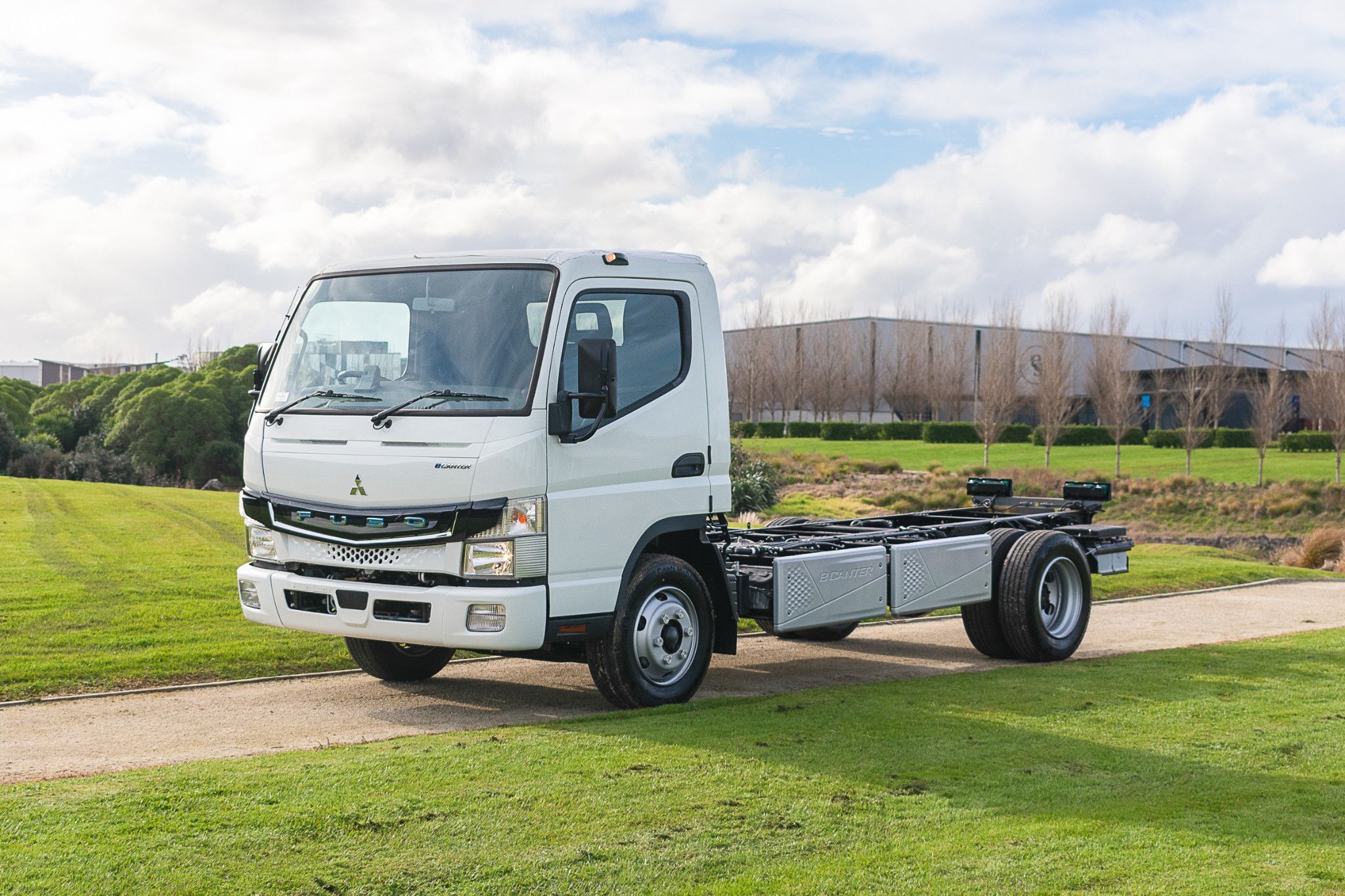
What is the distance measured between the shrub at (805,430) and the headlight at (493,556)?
5827cm

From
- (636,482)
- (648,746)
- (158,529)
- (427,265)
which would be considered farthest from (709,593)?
(158,529)

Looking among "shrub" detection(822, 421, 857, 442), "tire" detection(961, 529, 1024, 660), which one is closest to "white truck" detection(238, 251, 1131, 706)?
"tire" detection(961, 529, 1024, 660)

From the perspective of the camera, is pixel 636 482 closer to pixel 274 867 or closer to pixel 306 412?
pixel 306 412

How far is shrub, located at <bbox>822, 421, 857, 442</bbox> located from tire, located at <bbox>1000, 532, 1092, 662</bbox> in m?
51.6

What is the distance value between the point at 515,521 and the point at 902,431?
2299 inches

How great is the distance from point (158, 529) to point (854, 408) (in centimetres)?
5505

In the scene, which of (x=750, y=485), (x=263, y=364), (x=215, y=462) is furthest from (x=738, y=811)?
(x=215, y=462)

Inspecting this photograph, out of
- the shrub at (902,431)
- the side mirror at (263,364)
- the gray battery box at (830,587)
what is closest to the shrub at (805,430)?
the shrub at (902,431)

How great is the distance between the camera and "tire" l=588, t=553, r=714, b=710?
27.6 feet

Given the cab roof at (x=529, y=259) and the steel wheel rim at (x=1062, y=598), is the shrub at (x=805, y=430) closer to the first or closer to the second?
the steel wheel rim at (x=1062, y=598)

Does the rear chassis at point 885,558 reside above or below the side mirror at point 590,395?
below

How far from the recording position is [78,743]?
7887mm

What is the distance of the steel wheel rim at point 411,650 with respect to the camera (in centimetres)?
989

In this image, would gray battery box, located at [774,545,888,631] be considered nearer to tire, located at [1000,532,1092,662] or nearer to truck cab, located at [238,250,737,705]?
truck cab, located at [238,250,737,705]
